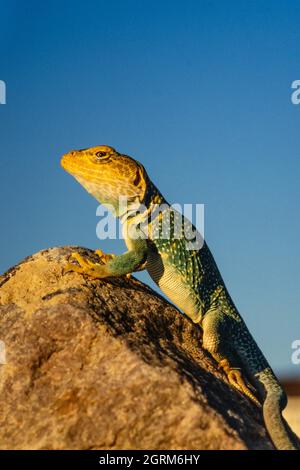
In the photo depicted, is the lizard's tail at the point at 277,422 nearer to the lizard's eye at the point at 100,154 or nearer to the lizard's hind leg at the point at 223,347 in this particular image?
the lizard's hind leg at the point at 223,347

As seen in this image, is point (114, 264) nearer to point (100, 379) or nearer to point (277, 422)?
point (100, 379)

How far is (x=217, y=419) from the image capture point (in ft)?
17.7

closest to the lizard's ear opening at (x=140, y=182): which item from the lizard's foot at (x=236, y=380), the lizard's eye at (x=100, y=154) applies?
the lizard's eye at (x=100, y=154)

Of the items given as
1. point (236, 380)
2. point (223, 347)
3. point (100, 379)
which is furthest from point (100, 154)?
point (100, 379)

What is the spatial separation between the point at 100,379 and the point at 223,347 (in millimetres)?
2318

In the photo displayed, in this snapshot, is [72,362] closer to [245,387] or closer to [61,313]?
[61,313]

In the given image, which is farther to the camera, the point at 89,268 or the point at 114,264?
the point at 114,264

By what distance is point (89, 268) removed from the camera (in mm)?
6906

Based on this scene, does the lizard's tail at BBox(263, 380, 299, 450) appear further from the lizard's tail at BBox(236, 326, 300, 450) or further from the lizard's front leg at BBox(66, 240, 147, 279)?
the lizard's front leg at BBox(66, 240, 147, 279)

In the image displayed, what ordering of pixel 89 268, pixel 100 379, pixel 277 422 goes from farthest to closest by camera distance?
pixel 89 268 < pixel 277 422 < pixel 100 379

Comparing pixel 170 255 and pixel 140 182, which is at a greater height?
pixel 140 182

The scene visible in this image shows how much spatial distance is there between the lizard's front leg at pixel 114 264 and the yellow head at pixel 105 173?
29.8 inches

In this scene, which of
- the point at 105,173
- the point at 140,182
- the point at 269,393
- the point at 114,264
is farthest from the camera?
the point at 140,182
